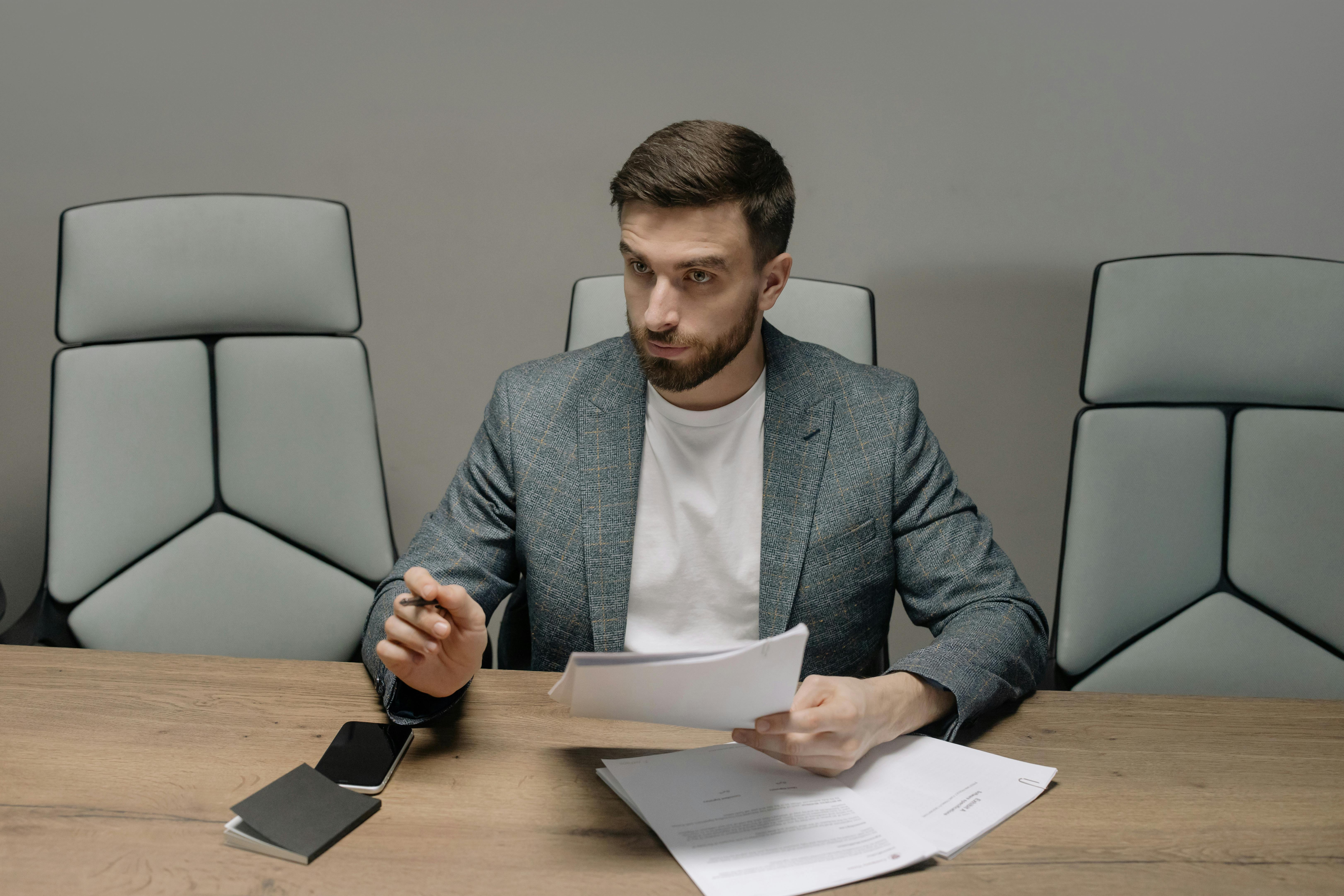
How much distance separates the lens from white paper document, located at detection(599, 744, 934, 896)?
784 mm

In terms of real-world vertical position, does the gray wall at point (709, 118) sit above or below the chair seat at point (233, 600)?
above

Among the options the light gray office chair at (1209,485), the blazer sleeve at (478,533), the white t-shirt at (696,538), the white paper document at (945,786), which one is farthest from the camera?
the light gray office chair at (1209,485)

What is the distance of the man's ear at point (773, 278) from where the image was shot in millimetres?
1312

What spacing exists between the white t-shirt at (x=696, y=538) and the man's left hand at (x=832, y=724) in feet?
1.07

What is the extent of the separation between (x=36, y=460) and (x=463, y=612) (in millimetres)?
1881

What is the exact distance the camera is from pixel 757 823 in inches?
33.5

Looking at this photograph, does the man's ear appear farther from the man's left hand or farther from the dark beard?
the man's left hand

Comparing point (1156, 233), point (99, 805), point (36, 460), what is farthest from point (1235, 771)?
point (36, 460)

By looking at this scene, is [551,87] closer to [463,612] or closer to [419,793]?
[463,612]

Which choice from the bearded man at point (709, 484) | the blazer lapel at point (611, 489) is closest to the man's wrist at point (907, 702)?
the bearded man at point (709, 484)

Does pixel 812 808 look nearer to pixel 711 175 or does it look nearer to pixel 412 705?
pixel 412 705

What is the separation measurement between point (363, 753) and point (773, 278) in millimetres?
826

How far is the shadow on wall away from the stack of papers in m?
1.31

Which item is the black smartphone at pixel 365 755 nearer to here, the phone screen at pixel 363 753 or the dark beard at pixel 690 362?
the phone screen at pixel 363 753
